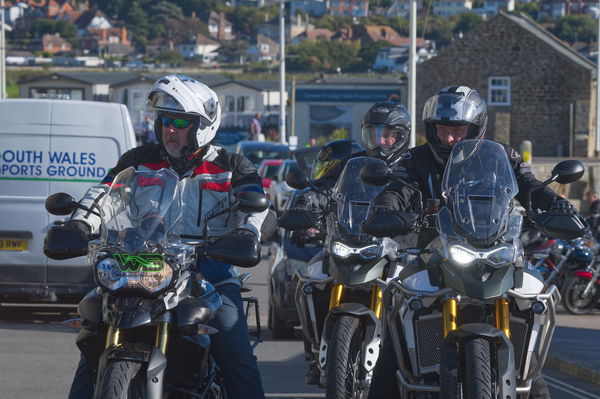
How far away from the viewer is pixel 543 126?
217 feet

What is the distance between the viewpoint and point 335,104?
221 feet

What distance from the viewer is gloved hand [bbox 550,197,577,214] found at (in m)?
6.22

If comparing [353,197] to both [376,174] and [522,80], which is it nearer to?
[376,174]

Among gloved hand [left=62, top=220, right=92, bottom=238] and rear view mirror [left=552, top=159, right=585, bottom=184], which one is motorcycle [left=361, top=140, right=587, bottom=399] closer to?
rear view mirror [left=552, top=159, right=585, bottom=184]

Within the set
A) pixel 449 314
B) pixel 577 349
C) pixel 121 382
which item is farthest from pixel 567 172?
pixel 577 349

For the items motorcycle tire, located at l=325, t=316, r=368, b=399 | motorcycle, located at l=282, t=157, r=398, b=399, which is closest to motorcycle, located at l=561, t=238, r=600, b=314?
motorcycle, located at l=282, t=157, r=398, b=399

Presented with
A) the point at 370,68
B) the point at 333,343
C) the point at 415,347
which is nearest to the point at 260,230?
the point at 415,347

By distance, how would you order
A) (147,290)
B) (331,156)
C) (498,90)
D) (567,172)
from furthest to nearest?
(498,90)
(331,156)
(567,172)
(147,290)

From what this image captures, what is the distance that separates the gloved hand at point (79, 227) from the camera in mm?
5605

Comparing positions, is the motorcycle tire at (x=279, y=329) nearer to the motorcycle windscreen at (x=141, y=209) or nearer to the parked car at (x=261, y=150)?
the motorcycle windscreen at (x=141, y=209)

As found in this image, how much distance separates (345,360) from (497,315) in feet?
5.27

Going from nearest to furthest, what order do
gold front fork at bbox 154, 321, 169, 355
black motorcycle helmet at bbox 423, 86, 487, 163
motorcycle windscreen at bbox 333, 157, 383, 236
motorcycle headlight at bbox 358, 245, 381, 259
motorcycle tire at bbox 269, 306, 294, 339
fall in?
gold front fork at bbox 154, 321, 169, 355 → black motorcycle helmet at bbox 423, 86, 487, 163 → motorcycle headlight at bbox 358, 245, 381, 259 → motorcycle windscreen at bbox 333, 157, 383, 236 → motorcycle tire at bbox 269, 306, 294, 339

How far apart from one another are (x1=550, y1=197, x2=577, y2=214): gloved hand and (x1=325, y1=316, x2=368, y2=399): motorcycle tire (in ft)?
5.13

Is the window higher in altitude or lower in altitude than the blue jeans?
higher
